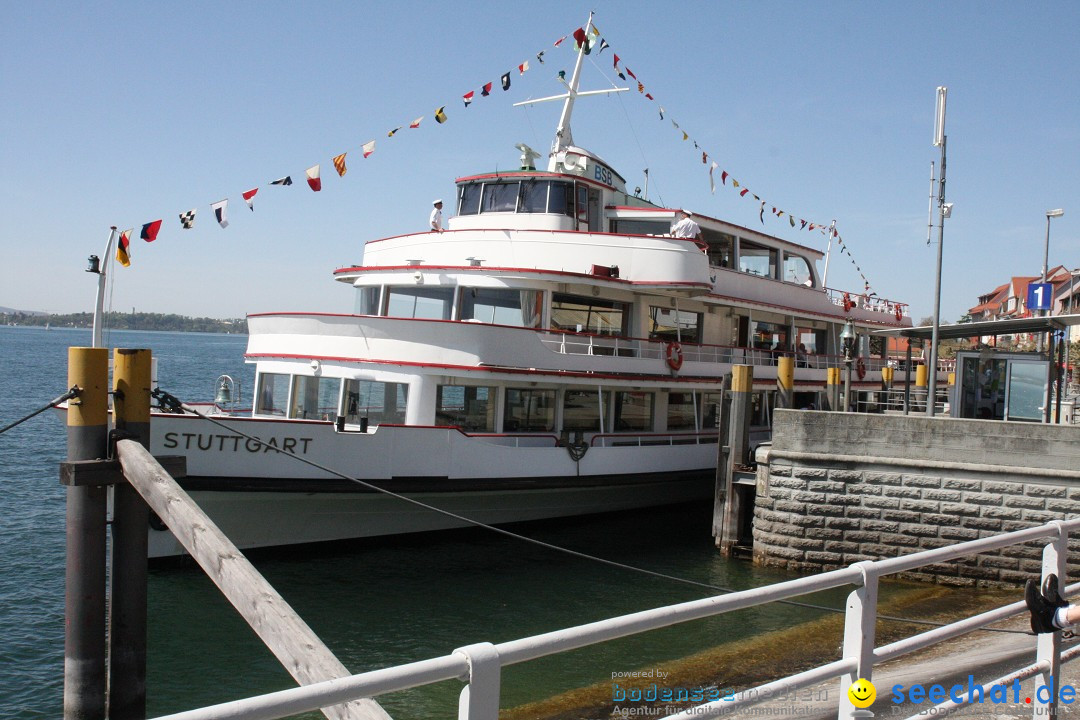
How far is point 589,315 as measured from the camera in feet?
49.8

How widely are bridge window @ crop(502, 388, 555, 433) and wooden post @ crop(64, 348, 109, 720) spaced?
7601 mm

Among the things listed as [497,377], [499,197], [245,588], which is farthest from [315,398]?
[245,588]

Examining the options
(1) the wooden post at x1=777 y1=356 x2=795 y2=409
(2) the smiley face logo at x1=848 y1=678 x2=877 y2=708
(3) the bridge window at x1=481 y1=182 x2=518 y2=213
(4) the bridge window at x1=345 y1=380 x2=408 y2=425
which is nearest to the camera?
(2) the smiley face logo at x1=848 y1=678 x2=877 y2=708

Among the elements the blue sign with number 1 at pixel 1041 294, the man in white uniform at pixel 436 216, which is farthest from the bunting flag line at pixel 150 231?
the blue sign with number 1 at pixel 1041 294

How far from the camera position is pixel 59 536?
48.9ft

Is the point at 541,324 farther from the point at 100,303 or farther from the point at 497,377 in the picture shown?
the point at 100,303

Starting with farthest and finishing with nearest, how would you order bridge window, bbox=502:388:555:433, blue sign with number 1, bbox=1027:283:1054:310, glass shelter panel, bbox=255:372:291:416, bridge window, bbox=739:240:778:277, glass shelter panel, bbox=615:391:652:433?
blue sign with number 1, bbox=1027:283:1054:310 < bridge window, bbox=739:240:778:277 < glass shelter panel, bbox=615:391:652:433 < bridge window, bbox=502:388:555:433 < glass shelter panel, bbox=255:372:291:416

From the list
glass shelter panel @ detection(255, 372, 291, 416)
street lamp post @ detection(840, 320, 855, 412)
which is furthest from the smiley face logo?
street lamp post @ detection(840, 320, 855, 412)

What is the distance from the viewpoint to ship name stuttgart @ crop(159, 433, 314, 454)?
10.8 meters

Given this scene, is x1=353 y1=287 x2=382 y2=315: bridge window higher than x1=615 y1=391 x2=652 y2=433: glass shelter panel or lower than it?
higher

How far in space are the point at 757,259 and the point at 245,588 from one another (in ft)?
53.9

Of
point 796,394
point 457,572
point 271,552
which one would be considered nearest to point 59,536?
point 271,552

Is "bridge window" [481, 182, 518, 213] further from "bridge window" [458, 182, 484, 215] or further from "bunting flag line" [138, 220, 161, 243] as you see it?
"bunting flag line" [138, 220, 161, 243]

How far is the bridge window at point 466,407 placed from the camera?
13.1 meters
